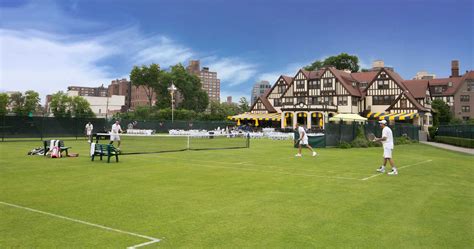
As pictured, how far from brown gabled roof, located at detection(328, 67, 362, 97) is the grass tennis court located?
54827 mm

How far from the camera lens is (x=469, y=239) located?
679 cm

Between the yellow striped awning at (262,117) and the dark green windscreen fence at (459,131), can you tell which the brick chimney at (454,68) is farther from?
the dark green windscreen fence at (459,131)

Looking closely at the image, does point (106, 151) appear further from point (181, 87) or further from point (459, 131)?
point (181, 87)

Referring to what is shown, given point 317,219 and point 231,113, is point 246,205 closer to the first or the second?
point 317,219

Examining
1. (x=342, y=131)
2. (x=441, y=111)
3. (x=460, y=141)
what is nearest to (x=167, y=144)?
(x=342, y=131)

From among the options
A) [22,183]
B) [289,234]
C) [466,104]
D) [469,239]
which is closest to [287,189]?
[289,234]

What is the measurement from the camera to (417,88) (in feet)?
226

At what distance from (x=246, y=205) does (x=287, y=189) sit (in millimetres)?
2628

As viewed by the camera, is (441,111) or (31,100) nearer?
(441,111)

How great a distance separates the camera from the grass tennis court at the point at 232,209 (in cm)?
661

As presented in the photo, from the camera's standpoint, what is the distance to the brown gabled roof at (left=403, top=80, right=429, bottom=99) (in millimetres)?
67438

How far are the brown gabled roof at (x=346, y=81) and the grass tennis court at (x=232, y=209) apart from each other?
180 feet

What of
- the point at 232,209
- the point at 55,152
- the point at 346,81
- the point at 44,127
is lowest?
the point at 232,209

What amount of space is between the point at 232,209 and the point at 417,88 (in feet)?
225
